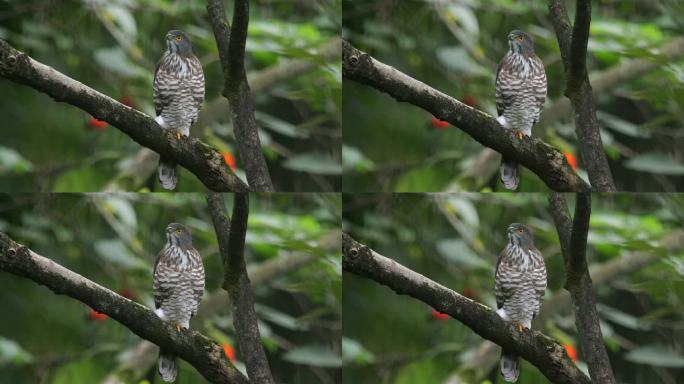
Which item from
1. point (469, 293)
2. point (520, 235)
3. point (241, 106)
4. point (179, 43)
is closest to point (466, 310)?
point (469, 293)

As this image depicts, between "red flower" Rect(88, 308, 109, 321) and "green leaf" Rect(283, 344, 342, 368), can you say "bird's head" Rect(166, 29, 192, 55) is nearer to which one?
"red flower" Rect(88, 308, 109, 321)

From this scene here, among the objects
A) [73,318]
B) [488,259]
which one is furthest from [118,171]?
[488,259]

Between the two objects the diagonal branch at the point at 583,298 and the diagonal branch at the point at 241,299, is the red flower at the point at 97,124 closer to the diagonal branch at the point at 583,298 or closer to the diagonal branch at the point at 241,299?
the diagonal branch at the point at 241,299

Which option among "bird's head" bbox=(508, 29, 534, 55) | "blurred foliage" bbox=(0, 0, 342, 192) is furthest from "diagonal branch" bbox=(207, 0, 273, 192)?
"bird's head" bbox=(508, 29, 534, 55)

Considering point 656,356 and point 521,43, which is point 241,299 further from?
point 656,356

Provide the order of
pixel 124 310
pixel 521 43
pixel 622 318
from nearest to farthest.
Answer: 1. pixel 124 310
2. pixel 521 43
3. pixel 622 318
